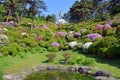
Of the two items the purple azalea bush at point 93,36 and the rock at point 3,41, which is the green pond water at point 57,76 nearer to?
the rock at point 3,41

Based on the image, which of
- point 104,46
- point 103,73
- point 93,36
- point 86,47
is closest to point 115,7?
point 93,36

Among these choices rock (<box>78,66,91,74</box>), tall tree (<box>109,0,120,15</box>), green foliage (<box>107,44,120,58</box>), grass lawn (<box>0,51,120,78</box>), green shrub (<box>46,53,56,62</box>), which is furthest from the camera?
tall tree (<box>109,0,120,15</box>)

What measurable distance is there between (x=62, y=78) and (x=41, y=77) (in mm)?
1297

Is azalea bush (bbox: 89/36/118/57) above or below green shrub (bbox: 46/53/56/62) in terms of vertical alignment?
above

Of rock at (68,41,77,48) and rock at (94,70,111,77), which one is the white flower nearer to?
rock at (68,41,77,48)

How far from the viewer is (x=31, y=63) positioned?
2105 cm

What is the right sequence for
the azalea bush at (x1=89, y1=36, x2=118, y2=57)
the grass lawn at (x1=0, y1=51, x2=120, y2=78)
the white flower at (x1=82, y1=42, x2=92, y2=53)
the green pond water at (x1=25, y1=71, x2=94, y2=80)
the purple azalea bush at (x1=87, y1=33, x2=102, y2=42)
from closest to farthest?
the green pond water at (x1=25, y1=71, x2=94, y2=80) → the grass lawn at (x1=0, y1=51, x2=120, y2=78) → the azalea bush at (x1=89, y1=36, x2=118, y2=57) → the white flower at (x1=82, y1=42, x2=92, y2=53) → the purple azalea bush at (x1=87, y1=33, x2=102, y2=42)

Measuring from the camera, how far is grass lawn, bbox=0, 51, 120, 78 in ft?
61.0

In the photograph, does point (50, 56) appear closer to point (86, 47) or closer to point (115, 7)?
point (86, 47)

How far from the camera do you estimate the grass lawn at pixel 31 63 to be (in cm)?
1858

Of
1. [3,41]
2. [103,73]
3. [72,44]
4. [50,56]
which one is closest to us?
[103,73]

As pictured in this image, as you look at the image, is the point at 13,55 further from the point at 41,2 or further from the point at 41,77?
the point at 41,2

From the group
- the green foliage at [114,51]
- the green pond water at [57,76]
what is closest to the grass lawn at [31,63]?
the green foliage at [114,51]

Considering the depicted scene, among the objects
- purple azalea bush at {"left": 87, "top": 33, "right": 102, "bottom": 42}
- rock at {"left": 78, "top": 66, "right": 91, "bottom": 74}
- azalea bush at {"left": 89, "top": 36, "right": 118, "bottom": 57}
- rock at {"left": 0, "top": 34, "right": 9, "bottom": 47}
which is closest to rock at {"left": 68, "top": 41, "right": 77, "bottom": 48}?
purple azalea bush at {"left": 87, "top": 33, "right": 102, "bottom": 42}
